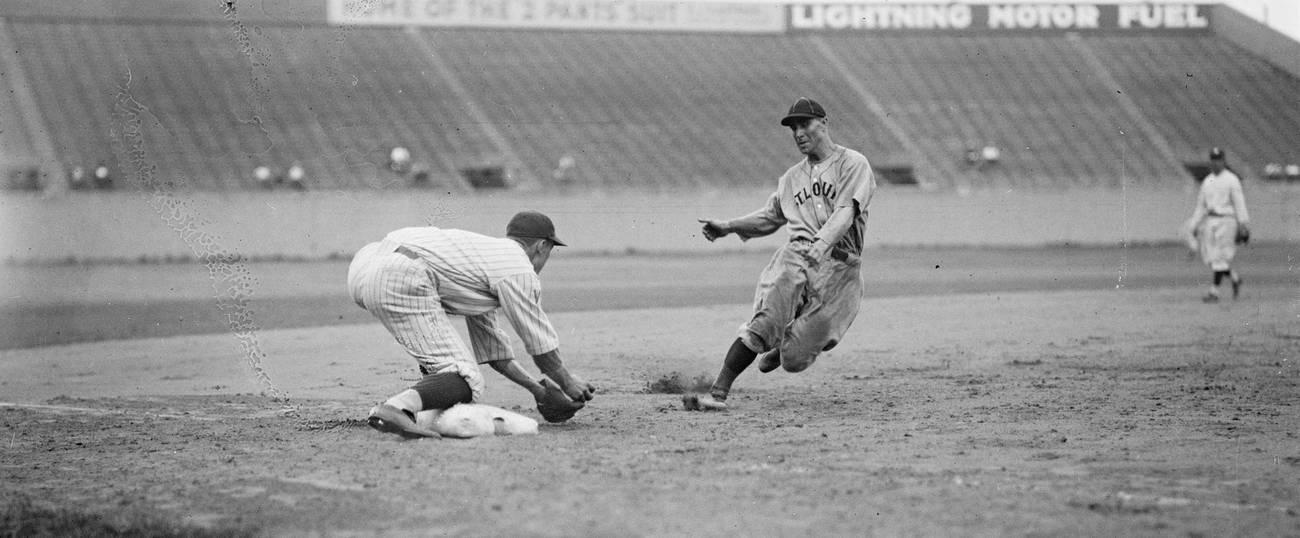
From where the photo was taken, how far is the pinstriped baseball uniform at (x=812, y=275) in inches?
324

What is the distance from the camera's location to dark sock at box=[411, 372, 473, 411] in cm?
693

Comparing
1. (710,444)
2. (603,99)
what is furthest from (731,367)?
(603,99)

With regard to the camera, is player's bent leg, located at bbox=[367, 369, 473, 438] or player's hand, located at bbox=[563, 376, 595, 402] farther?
player's hand, located at bbox=[563, 376, 595, 402]

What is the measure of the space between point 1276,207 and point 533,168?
19632 mm

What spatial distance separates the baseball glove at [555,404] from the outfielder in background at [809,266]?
3.61 feet

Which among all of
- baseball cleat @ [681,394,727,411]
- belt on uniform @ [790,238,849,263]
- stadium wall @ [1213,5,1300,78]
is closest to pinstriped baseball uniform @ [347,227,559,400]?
baseball cleat @ [681,394,727,411]

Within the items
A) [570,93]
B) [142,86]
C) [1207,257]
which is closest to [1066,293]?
[1207,257]

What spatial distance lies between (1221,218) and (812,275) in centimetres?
1105

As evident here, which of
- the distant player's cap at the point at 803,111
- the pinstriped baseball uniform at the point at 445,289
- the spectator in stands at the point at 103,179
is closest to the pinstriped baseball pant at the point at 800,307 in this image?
the distant player's cap at the point at 803,111

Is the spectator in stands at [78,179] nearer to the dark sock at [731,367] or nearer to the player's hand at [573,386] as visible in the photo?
the dark sock at [731,367]

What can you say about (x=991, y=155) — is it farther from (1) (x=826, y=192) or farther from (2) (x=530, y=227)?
(2) (x=530, y=227)

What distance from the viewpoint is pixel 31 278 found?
2453 cm

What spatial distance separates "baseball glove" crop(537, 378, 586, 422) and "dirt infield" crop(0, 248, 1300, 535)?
3.6 inches

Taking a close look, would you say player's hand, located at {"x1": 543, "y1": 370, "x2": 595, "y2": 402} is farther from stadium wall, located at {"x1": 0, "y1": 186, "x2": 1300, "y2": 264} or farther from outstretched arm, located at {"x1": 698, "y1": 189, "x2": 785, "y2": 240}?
stadium wall, located at {"x1": 0, "y1": 186, "x2": 1300, "y2": 264}
